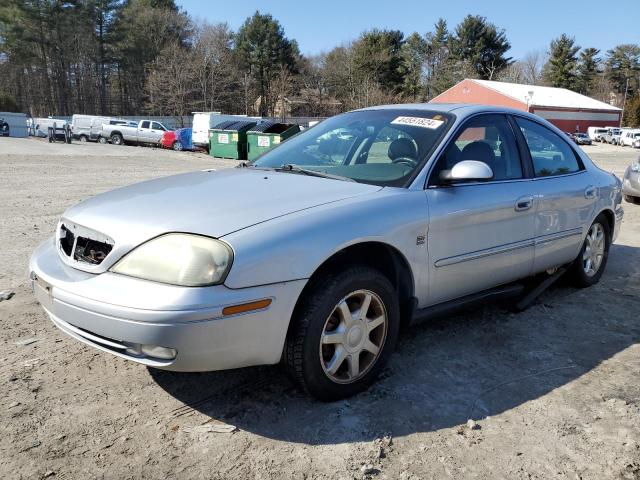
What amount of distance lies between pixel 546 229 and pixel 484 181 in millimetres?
829

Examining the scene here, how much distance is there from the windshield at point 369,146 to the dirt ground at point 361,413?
1.20 metres

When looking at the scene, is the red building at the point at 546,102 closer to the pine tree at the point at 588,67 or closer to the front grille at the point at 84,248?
the pine tree at the point at 588,67

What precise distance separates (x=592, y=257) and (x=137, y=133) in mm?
33001

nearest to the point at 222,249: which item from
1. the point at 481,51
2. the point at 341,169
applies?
the point at 341,169

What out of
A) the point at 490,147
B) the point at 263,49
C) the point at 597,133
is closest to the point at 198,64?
the point at 263,49

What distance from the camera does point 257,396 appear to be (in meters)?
2.93

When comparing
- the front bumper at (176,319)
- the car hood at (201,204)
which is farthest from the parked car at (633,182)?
the front bumper at (176,319)

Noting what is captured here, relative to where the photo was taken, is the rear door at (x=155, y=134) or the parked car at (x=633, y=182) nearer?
the parked car at (x=633, y=182)

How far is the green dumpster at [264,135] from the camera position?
872 inches

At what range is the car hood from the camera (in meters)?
2.52

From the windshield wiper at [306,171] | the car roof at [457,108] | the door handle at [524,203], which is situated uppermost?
the car roof at [457,108]

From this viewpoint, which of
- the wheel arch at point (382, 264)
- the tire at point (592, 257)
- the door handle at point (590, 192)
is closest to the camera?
the wheel arch at point (382, 264)

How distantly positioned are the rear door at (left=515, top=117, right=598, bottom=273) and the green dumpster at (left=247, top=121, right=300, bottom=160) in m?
18.0

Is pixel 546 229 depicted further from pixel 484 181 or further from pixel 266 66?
pixel 266 66
